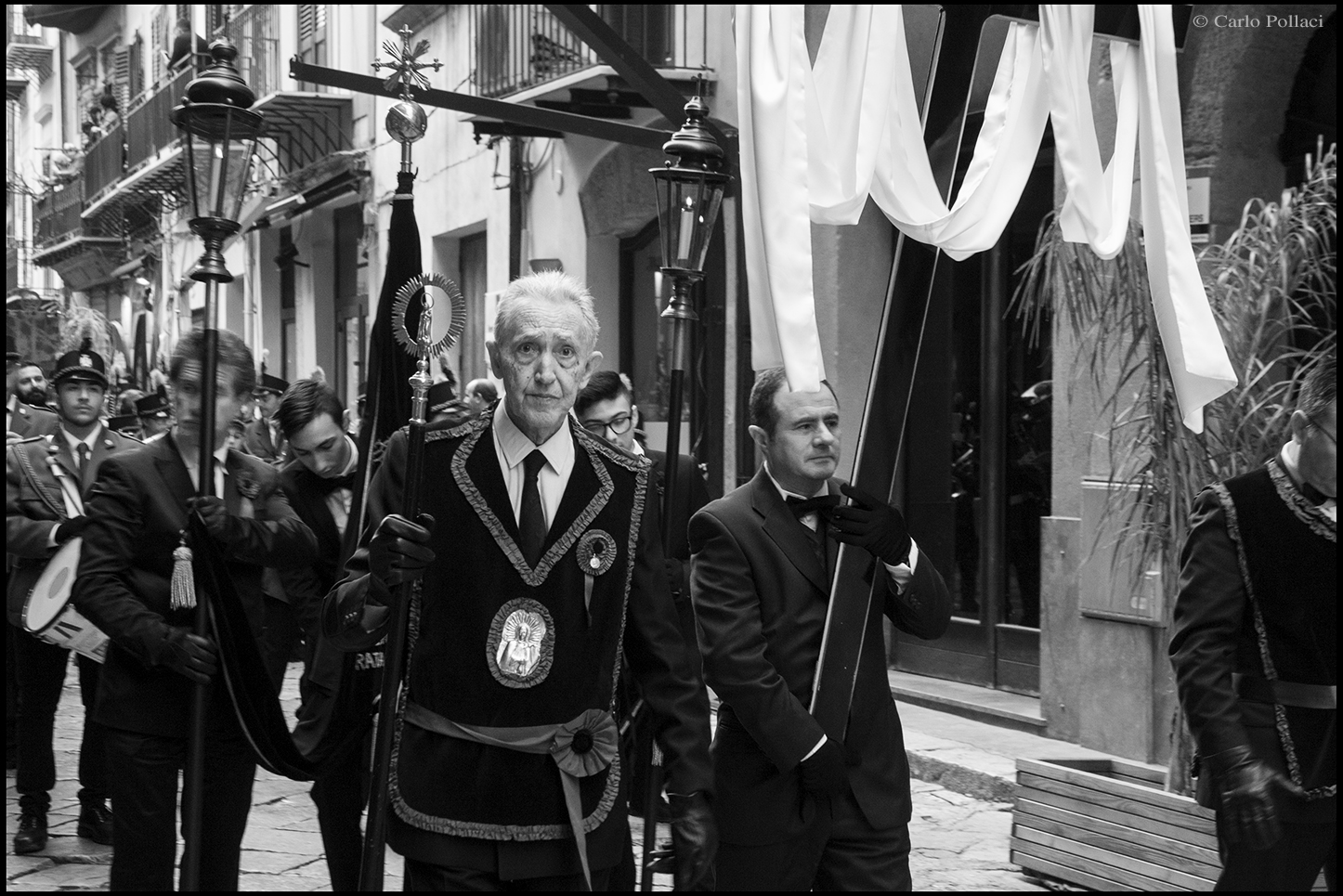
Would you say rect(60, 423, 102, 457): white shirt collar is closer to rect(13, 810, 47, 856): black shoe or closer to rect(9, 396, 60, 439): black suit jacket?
rect(9, 396, 60, 439): black suit jacket

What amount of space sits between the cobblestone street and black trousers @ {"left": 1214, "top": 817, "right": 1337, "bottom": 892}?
2375 mm

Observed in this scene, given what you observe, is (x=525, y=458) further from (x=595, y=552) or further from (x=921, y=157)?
(x=921, y=157)

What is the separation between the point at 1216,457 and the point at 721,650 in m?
2.80

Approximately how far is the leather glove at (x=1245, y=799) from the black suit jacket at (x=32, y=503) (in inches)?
187

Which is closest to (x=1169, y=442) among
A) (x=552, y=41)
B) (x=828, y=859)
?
(x=828, y=859)

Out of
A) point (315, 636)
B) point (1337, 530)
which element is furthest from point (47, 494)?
point (1337, 530)

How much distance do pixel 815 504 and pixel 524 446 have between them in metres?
1.00

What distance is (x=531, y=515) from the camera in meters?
3.73

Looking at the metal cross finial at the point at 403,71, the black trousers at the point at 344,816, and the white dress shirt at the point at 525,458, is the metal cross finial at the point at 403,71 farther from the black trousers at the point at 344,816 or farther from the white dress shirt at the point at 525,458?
the black trousers at the point at 344,816

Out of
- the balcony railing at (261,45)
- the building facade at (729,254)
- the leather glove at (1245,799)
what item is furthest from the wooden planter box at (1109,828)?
the balcony railing at (261,45)

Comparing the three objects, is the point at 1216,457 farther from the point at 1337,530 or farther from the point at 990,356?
the point at 990,356

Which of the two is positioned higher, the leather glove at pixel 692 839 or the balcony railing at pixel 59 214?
the balcony railing at pixel 59 214

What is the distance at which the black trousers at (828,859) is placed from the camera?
4211 millimetres

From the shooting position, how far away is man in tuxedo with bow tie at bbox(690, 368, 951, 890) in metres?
4.21
